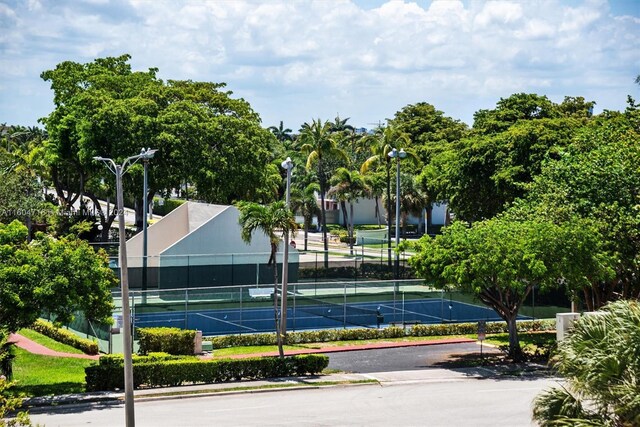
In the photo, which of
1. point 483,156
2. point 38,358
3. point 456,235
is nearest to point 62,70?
point 483,156

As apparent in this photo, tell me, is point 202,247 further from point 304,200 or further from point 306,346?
point 304,200

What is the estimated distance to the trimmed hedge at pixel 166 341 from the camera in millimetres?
39156

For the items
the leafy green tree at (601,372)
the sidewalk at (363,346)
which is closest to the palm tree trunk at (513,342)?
the sidewalk at (363,346)

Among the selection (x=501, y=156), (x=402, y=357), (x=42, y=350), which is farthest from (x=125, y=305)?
(x=501, y=156)

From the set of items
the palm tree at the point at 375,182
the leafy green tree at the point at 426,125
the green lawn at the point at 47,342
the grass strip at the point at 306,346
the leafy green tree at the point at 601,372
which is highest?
the leafy green tree at the point at 426,125

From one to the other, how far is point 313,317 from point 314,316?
14 cm

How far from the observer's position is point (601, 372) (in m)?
16.4

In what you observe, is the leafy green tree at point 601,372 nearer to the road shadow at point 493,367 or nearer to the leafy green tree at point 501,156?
the road shadow at point 493,367

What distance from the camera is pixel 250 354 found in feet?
132

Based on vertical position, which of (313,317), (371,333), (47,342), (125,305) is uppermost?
(125,305)

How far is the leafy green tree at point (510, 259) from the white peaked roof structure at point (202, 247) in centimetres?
1710

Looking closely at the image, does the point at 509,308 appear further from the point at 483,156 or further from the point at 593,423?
the point at 483,156

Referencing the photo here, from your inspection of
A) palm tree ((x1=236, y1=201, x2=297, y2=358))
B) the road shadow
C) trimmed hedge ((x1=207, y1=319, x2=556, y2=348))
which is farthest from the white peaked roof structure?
the road shadow

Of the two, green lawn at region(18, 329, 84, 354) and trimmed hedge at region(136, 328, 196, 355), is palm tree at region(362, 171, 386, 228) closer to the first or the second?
green lawn at region(18, 329, 84, 354)
